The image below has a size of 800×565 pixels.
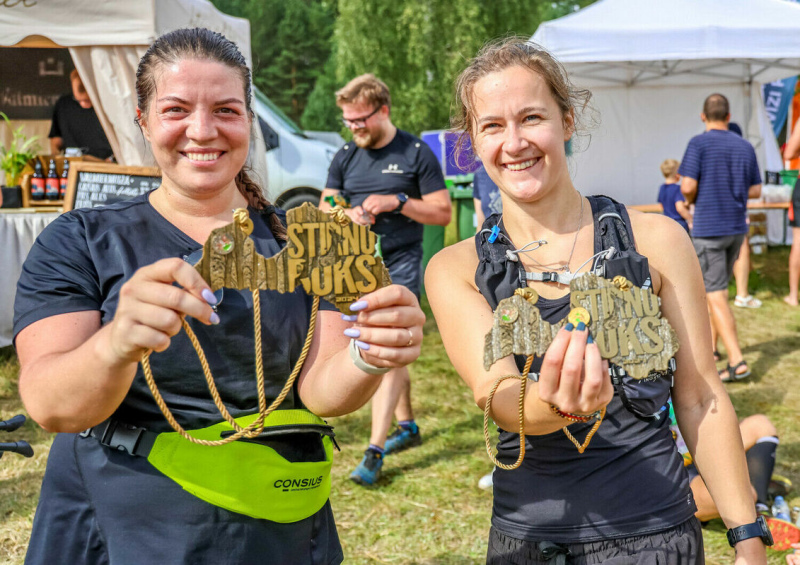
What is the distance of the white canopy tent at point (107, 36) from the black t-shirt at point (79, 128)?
33.9 inches

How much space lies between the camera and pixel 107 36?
18.9 ft

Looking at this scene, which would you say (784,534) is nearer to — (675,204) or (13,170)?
(675,204)

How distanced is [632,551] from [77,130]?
6808 millimetres

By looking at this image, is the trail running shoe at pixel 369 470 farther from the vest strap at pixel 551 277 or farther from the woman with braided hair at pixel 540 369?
the vest strap at pixel 551 277

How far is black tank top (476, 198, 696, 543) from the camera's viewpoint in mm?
1668

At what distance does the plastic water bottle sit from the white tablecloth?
531 cm

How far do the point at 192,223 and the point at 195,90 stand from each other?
0.92 ft

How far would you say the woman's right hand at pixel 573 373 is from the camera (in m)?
1.30

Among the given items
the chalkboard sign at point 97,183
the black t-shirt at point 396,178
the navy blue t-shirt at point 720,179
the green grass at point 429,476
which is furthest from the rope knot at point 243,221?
the navy blue t-shirt at point 720,179

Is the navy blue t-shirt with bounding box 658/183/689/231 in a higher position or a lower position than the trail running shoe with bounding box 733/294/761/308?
higher

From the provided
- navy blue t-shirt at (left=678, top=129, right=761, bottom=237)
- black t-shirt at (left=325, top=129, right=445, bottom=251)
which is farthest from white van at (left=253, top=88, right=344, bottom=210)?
black t-shirt at (left=325, top=129, right=445, bottom=251)

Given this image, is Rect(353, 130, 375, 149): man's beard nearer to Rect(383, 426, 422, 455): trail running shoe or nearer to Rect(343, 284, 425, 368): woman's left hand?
Rect(383, 426, 422, 455): trail running shoe

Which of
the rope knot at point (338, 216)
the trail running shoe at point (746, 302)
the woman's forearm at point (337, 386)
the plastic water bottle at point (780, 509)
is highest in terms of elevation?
the rope knot at point (338, 216)

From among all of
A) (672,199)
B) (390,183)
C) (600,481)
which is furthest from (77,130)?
(600,481)
